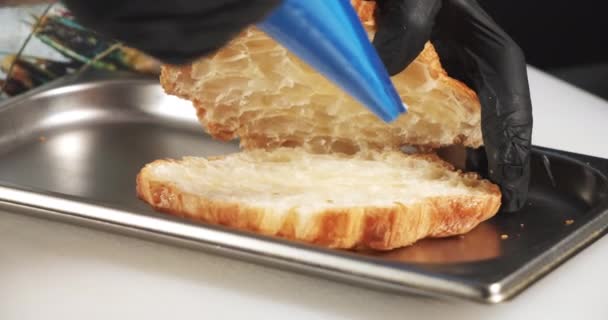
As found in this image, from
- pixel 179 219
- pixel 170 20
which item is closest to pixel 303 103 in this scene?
pixel 179 219

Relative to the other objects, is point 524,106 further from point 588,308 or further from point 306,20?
point 306,20

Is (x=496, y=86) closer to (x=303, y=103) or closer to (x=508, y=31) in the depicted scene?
(x=303, y=103)

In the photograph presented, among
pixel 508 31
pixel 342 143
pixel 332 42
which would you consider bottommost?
pixel 508 31

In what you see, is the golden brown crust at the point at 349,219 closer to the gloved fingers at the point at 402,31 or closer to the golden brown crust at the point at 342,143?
the golden brown crust at the point at 342,143

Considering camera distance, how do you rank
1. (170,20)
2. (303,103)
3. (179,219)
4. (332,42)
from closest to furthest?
(170,20) → (332,42) → (179,219) → (303,103)

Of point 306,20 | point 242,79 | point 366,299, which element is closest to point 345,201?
point 366,299

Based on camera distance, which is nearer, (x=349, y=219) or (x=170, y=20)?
(x=170, y=20)
